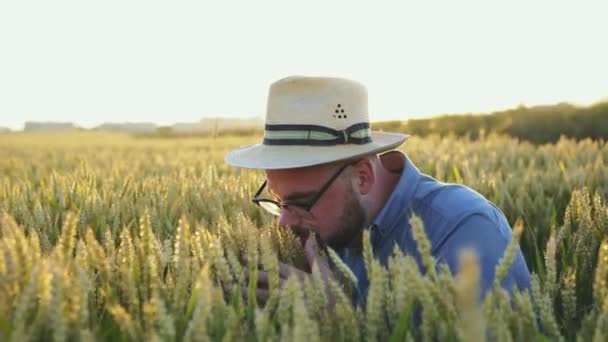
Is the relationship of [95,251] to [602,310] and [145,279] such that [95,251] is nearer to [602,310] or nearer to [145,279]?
[145,279]

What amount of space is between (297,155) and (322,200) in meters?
0.16

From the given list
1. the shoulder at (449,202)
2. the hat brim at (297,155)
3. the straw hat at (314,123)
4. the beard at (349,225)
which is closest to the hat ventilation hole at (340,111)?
the straw hat at (314,123)

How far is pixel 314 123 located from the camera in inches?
86.3

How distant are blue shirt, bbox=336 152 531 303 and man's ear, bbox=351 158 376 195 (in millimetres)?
85

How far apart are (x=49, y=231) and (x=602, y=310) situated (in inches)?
62.1

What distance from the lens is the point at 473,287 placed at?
0.65 meters

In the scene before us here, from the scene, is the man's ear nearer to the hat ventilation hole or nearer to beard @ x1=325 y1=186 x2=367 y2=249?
beard @ x1=325 y1=186 x2=367 y2=249

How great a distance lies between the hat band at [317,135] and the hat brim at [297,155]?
25 mm

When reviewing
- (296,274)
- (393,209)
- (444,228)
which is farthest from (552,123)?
(296,274)

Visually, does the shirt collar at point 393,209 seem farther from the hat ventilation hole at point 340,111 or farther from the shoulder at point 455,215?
the hat ventilation hole at point 340,111

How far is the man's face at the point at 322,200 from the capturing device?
207 centimetres

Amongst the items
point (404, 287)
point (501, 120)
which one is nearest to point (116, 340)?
point (404, 287)

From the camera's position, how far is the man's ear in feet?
7.16

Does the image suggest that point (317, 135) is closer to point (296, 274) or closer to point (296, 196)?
point (296, 196)
